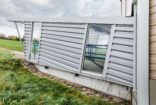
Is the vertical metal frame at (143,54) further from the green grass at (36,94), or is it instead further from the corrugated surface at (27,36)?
the corrugated surface at (27,36)

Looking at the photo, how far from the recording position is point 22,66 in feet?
42.2

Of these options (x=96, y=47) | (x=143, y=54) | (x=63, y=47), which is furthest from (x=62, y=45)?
(x=143, y=54)

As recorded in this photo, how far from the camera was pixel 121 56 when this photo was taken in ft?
27.0

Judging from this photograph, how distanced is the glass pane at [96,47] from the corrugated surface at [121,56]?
0.84ft

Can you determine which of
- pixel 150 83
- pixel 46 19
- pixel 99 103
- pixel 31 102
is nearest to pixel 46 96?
pixel 31 102

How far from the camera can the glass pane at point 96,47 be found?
8.65 m

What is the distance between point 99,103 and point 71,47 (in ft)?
10.00

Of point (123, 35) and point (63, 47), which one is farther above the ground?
point (123, 35)

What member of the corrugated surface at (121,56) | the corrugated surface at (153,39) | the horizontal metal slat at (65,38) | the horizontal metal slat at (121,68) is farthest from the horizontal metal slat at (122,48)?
the corrugated surface at (153,39)

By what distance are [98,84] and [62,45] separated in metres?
2.55

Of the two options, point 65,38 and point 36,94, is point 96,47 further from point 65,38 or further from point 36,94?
point 36,94

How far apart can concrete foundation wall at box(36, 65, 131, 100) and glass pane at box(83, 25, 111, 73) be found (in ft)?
1.60

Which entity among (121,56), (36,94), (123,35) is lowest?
(36,94)

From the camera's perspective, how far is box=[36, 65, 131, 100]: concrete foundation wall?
8625mm
